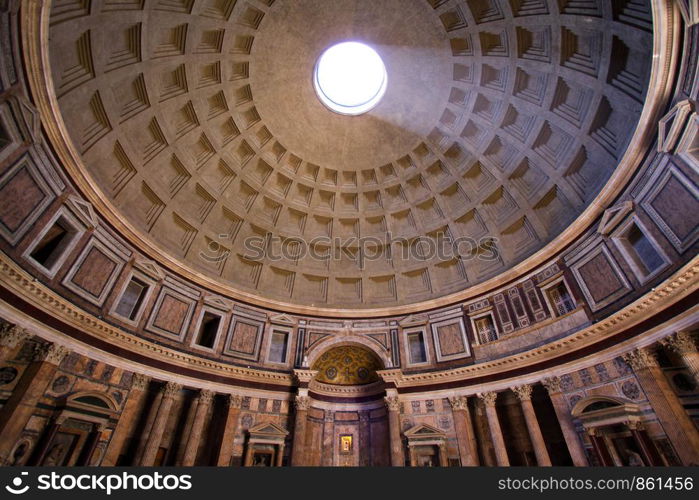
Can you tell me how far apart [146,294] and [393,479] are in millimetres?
15309

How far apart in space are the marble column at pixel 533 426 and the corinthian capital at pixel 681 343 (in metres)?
5.75

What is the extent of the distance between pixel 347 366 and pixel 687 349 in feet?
50.6

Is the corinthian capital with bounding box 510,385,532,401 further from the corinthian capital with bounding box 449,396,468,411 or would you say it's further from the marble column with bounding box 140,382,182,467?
the marble column with bounding box 140,382,182,467

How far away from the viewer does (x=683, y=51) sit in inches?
389

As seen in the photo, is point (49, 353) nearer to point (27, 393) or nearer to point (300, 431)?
point (27, 393)

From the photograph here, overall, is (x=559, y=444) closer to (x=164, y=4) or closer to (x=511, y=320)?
(x=511, y=320)

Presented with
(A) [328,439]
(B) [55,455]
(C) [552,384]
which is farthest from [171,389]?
(C) [552,384]

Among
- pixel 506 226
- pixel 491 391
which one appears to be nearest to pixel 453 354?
pixel 491 391

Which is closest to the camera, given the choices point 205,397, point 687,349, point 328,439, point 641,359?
point 687,349

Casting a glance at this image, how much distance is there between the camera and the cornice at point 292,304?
32.2 ft

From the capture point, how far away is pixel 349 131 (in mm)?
22062

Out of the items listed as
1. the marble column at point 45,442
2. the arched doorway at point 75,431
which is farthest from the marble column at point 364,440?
the marble column at point 45,442

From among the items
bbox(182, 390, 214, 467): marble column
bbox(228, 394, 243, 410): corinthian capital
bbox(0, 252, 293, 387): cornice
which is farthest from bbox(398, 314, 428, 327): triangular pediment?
bbox(182, 390, 214, 467): marble column

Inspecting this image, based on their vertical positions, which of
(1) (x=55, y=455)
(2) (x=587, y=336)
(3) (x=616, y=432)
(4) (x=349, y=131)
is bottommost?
(1) (x=55, y=455)
